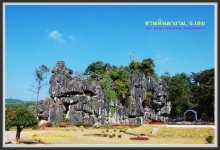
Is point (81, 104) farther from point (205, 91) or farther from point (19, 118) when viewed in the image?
point (19, 118)

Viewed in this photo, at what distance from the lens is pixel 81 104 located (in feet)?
117

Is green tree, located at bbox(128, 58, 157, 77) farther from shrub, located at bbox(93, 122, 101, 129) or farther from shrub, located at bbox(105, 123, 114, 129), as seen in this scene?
shrub, located at bbox(93, 122, 101, 129)

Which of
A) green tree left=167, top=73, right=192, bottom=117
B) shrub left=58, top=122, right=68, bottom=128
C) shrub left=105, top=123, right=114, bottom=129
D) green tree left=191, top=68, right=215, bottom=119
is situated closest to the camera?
green tree left=191, top=68, right=215, bottom=119

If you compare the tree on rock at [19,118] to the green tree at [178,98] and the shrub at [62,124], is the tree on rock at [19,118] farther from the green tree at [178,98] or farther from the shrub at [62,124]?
the green tree at [178,98]

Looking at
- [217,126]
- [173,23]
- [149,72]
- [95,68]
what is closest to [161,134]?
[217,126]

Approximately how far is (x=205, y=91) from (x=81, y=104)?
13.6 m

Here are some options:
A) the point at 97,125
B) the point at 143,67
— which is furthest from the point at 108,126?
the point at 143,67

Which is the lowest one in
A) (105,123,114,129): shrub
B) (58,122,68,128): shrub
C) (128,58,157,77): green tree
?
(105,123,114,129): shrub

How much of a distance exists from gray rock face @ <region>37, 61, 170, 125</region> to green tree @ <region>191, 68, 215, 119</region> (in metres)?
7.06

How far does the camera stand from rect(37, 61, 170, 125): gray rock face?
34.9 m

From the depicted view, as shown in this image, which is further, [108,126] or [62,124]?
[108,126]

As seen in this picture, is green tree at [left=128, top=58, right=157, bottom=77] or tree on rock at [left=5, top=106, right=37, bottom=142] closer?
tree on rock at [left=5, top=106, right=37, bottom=142]

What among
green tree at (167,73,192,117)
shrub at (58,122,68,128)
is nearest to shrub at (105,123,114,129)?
shrub at (58,122,68,128)

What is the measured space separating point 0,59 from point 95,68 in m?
33.7
